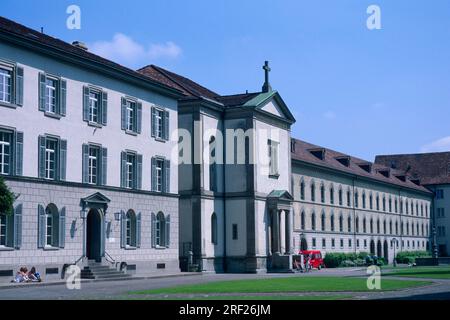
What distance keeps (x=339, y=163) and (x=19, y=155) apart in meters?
55.0

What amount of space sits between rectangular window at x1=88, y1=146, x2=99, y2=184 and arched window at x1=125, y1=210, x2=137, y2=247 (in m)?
3.74

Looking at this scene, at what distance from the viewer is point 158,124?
4541 cm

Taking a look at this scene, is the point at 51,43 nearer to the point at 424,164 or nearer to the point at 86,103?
the point at 86,103

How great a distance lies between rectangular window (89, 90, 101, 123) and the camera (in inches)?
1543

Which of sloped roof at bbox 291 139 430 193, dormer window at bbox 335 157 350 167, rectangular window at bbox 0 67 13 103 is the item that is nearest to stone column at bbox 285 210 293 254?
sloped roof at bbox 291 139 430 193

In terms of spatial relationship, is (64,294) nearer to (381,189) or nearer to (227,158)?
(227,158)

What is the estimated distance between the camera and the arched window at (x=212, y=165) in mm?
51906

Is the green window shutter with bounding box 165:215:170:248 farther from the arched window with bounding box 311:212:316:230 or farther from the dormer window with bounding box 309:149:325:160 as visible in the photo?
the dormer window with bounding box 309:149:325:160

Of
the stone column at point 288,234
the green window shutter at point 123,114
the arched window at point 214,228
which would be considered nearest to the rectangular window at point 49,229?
the green window shutter at point 123,114

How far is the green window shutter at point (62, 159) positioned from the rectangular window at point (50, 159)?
0.87 feet

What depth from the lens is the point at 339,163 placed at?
275 ft

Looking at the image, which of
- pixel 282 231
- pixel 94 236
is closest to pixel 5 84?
pixel 94 236
